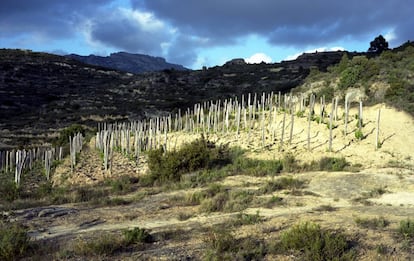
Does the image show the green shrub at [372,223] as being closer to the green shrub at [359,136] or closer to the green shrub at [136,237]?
the green shrub at [136,237]

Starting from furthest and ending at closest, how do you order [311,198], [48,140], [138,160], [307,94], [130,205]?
[48,140], [307,94], [138,160], [130,205], [311,198]

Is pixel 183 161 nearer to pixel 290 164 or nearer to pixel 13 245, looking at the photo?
pixel 290 164

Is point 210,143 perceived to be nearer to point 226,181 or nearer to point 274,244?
point 226,181

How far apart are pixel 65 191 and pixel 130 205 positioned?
462cm

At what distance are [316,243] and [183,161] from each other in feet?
36.3

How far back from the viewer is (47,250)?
8.77m

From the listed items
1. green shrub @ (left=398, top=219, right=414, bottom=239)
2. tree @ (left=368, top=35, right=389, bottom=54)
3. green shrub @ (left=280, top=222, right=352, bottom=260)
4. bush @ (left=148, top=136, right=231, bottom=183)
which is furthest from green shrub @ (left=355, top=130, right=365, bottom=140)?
tree @ (left=368, top=35, right=389, bottom=54)

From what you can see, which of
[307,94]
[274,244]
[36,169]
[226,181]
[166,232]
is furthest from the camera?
[307,94]

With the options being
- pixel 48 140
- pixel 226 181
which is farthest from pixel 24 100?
pixel 226 181

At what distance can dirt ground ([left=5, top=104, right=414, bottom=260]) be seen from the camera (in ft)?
29.9

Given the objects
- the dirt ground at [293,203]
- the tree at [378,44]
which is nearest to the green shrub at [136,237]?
the dirt ground at [293,203]

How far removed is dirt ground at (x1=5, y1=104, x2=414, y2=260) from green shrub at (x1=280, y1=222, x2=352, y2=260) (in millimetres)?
376

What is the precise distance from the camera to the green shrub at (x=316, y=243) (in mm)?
7734

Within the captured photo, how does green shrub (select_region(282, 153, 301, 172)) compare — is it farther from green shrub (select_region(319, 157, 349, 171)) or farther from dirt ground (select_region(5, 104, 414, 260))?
green shrub (select_region(319, 157, 349, 171))
